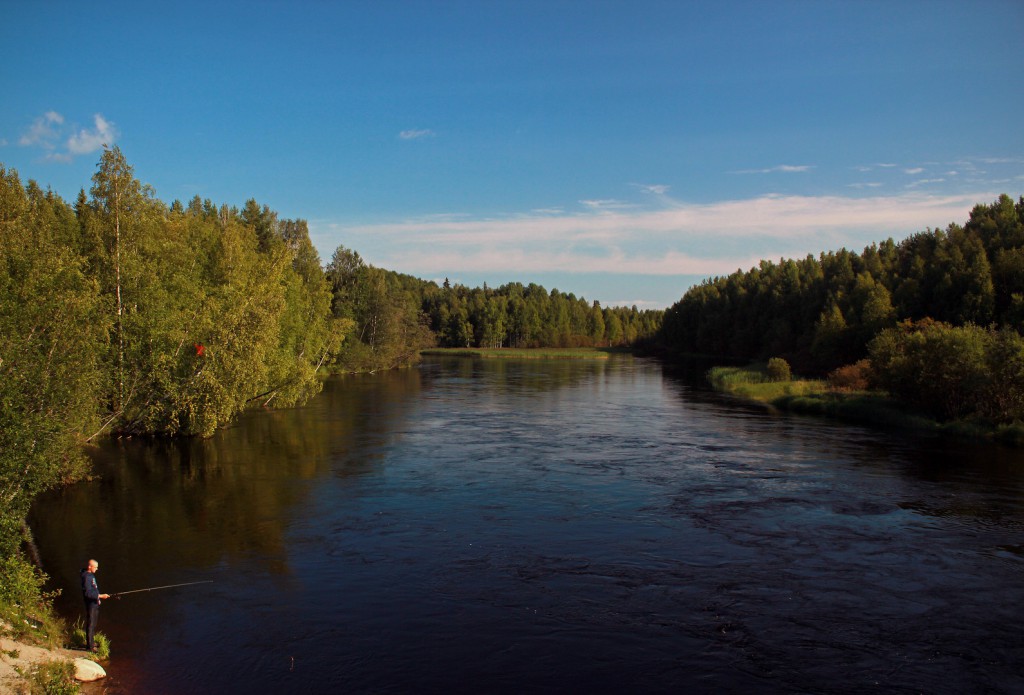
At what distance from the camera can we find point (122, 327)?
34.0 metres

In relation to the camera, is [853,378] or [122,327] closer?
[122,327]

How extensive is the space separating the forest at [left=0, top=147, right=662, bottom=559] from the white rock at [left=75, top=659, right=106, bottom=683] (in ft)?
11.0

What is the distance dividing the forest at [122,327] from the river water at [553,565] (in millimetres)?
3030

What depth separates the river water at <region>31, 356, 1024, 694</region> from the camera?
14.2 m

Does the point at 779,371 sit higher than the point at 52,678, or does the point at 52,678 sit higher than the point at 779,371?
the point at 779,371

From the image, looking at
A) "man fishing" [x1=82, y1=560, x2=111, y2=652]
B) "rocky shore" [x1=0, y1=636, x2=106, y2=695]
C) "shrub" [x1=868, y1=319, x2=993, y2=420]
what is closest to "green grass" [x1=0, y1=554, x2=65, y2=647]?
"rocky shore" [x1=0, y1=636, x2=106, y2=695]

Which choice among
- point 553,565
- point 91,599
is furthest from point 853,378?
point 91,599

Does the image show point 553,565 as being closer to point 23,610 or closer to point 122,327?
point 23,610

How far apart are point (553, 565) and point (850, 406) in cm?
3876

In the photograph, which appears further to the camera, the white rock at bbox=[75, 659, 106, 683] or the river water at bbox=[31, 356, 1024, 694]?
the river water at bbox=[31, 356, 1024, 694]

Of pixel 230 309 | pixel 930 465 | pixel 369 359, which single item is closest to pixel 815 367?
pixel 930 465

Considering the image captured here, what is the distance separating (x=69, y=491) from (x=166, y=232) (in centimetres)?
1645

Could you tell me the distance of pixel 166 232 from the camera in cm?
3869

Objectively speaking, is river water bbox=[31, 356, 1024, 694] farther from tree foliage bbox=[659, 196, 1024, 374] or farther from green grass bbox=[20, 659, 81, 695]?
tree foliage bbox=[659, 196, 1024, 374]
